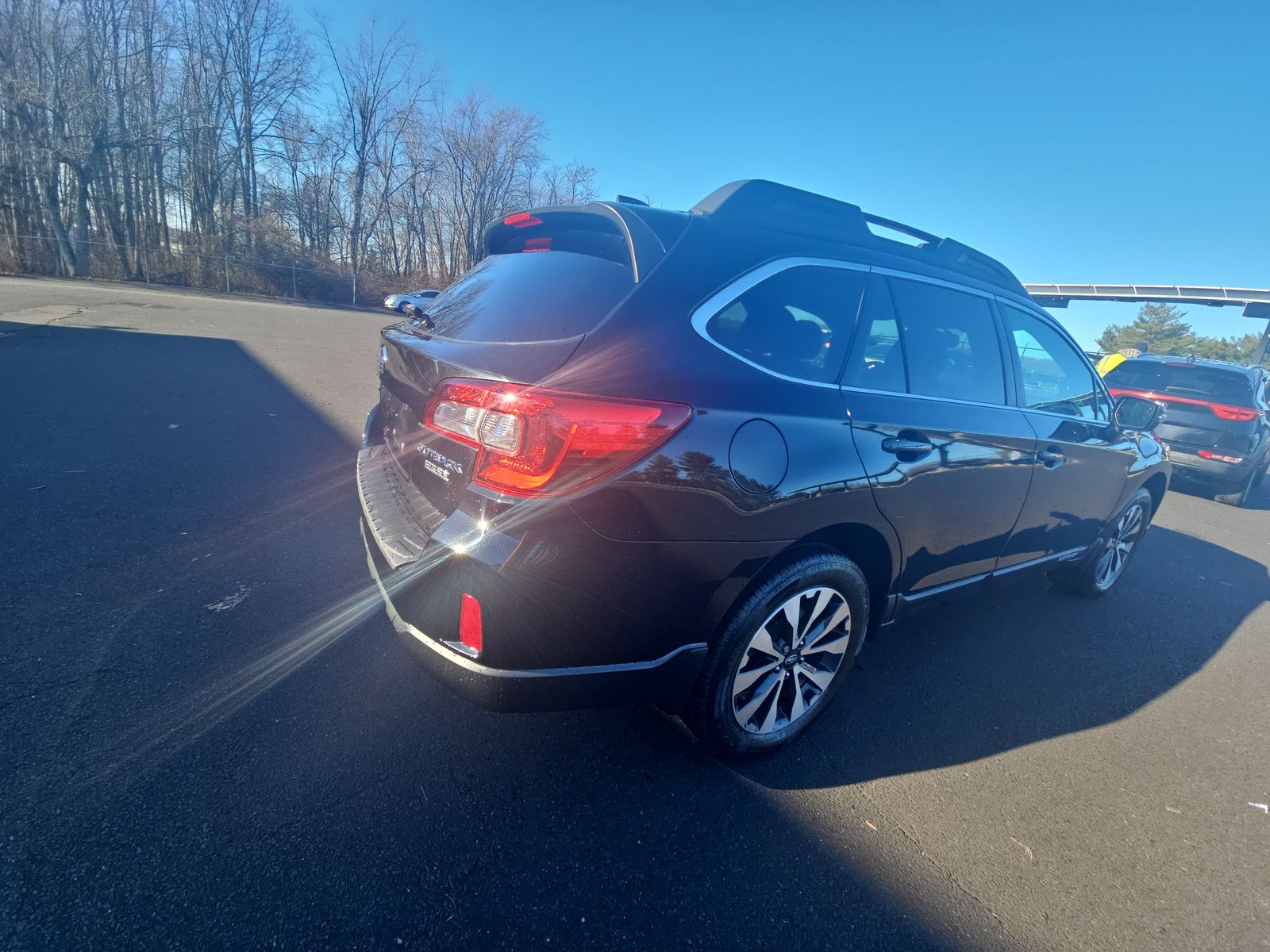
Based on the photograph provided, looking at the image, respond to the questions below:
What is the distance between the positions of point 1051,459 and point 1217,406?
7.08 metres

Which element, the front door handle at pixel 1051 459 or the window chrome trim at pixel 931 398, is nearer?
the window chrome trim at pixel 931 398

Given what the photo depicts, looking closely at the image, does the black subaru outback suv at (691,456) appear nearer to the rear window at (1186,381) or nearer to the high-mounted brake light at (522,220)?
the high-mounted brake light at (522,220)

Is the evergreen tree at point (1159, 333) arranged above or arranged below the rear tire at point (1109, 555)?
above

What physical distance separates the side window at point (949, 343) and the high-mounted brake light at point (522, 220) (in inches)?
60.3

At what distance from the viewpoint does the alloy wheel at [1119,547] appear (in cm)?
422

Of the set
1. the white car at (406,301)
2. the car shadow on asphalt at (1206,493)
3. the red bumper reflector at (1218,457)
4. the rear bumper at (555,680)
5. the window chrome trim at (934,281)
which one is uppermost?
the window chrome trim at (934,281)

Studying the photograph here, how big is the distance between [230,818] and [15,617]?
1.70m

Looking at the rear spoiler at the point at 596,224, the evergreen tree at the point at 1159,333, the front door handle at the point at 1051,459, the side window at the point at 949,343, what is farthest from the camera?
the evergreen tree at the point at 1159,333

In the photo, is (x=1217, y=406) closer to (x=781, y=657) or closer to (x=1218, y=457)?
(x=1218, y=457)

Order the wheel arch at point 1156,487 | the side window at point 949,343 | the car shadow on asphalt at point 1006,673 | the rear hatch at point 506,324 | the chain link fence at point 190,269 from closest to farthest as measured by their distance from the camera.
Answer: the rear hatch at point 506,324
the car shadow on asphalt at point 1006,673
the side window at point 949,343
the wheel arch at point 1156,487
the chain link fence at point 190,269

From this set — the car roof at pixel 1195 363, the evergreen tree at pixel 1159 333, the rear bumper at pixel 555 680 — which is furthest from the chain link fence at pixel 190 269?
the evergreen tree at pixel 1159 333

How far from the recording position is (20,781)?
183 cm

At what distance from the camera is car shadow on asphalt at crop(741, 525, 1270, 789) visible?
2494mm

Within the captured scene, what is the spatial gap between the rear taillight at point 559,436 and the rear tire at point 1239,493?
32.6ft
